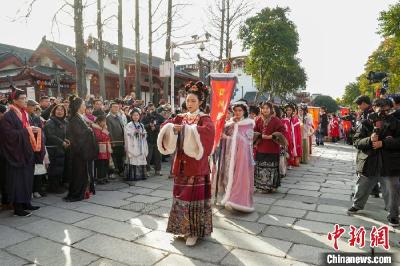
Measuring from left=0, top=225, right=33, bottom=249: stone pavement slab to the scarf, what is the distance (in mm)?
1522

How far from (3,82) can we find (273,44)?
17740mm

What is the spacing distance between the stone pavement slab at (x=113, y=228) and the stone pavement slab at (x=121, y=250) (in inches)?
6.3

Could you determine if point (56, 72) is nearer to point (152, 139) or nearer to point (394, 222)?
point (152, 139)

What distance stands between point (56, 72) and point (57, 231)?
16018mm

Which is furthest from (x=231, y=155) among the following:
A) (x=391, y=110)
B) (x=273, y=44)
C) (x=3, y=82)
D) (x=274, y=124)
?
(x=3, y=82)

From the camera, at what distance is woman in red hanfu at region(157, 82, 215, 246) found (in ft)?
12.9

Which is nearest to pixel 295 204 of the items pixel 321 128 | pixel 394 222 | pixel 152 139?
pixel 394 222

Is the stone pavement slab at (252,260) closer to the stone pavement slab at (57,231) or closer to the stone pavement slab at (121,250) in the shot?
the stone pavement slab at (121,250)

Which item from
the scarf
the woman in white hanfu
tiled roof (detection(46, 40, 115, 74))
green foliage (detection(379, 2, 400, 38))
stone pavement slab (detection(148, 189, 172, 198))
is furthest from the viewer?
tiled roof (detection(46, 40, 115, 74))

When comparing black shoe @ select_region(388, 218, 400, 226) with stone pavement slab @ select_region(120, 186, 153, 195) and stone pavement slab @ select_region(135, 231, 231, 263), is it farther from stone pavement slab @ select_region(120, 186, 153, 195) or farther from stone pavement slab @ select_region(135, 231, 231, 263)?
stone pavement slab @ select_region(120, 186, 153, 195)

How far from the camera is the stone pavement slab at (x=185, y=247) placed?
145 inches

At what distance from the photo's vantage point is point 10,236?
421 centimetres

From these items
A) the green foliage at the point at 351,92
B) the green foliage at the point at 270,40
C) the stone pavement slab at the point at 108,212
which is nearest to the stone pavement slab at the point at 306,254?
the stone pavement slab at the point at 108,212

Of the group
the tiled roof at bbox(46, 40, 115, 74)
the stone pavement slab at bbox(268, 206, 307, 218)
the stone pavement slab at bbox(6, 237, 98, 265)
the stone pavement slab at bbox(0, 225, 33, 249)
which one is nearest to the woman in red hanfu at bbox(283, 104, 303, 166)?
the stone pavement slab at bbox(268, 206, 307, 218)
